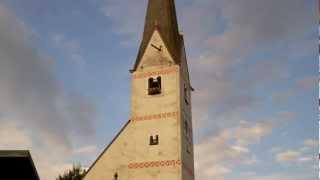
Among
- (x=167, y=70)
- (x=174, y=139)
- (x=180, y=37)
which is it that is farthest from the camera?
(x=180, y=37)

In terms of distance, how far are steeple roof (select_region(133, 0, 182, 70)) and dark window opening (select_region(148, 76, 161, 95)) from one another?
163cm

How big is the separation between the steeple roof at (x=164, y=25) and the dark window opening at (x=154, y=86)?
1626 mm

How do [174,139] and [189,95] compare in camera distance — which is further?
[189,95]

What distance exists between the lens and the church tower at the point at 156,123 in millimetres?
29969

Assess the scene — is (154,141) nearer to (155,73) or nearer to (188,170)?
(188,170)

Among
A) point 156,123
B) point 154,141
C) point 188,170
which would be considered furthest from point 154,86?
point 188,170

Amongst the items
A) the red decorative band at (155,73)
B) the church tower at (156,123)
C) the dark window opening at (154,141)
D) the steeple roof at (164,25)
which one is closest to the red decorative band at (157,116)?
the church tower at (156,123)

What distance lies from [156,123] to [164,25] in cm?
708

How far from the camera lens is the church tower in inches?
1180

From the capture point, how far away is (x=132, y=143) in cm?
3130

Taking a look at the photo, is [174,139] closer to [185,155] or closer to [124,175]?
[185,155]

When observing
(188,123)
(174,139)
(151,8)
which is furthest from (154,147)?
(151,8)

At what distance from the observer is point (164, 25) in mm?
34188

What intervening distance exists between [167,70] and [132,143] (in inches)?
198
